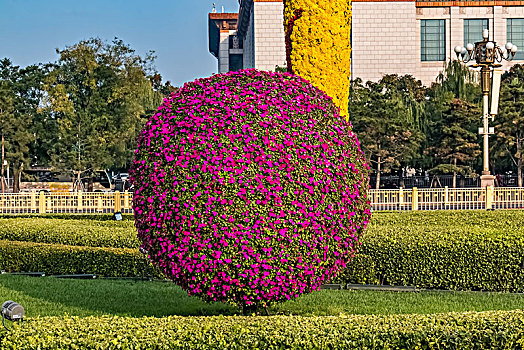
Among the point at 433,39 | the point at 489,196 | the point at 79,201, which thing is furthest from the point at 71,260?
the point at 433,39

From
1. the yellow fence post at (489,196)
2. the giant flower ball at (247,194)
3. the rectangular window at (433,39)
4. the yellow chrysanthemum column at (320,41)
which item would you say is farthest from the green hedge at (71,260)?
the rectangular window at (433,39)

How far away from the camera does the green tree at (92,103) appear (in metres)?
33.6

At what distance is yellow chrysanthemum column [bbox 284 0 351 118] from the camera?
10.7m

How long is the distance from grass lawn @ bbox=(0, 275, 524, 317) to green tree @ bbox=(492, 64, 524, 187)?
85.0 feet

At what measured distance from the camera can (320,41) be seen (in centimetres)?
1088

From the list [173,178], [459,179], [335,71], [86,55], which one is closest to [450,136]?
[459,179]

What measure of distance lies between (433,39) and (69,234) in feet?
156

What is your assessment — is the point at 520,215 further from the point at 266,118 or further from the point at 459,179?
the point at 459,179

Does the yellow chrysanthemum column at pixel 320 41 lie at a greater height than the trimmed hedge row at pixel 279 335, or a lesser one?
greater

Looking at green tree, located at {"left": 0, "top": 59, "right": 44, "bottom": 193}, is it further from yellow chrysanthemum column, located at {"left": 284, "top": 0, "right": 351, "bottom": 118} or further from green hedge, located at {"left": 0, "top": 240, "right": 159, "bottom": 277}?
yellow chrysanthemum column, located at {"left": 284, "top": 0, "right": 351, "bottom": 118}

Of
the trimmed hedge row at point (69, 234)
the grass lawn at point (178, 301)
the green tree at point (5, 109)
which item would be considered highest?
the green tree at point (5, 109)

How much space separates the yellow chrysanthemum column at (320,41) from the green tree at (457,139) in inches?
963

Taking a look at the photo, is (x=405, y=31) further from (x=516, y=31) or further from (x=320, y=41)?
(x=320, y=41)

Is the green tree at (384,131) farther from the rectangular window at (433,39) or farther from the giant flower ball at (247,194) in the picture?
the giant flower ball at (247,194)
